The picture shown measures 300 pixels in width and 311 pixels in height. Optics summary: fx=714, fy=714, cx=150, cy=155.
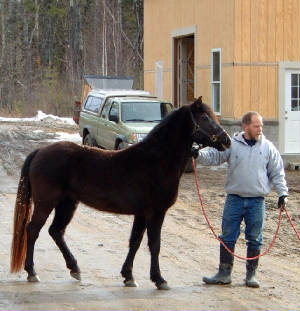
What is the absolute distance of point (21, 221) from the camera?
298 inches

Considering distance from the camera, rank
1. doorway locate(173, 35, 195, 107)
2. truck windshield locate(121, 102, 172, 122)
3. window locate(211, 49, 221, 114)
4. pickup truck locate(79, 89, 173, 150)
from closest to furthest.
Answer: pickup truck locate(79, 89, 173, 150) → truck windshield locate(121, 102, 172, 122) → window locate(211, 49, 221, 114) → doorway locate(173, 35, 195, 107)

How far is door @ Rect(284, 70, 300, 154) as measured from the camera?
19250 millimetres

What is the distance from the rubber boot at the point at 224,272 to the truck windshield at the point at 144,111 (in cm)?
1042

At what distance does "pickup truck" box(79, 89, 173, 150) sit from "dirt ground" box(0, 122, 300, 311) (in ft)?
14.6

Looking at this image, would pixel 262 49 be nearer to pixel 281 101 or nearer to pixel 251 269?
pixel 281 101

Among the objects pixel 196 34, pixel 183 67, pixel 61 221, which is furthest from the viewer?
pixel 183 67

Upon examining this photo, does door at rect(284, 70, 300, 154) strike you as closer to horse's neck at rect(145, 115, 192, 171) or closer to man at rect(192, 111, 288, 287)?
man at rect(192, 111, 288, 287)

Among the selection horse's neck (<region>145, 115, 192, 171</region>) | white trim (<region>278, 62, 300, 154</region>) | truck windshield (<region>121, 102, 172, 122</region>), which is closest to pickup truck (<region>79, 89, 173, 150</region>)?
truck windshield (<region>121, 102, 172, 122</region>)

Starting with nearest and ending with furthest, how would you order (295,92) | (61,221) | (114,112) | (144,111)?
(61,221) → (144,111) → (114,112) → (295,92)

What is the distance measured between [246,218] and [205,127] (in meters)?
1.11

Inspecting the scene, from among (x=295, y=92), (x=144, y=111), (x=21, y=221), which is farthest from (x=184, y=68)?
(x=21, y=221)

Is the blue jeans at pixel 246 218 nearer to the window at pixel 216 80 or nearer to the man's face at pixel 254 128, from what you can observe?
the man's face at pixel 254 128

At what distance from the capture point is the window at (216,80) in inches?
798

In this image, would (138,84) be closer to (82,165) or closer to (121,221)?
(121,221)
